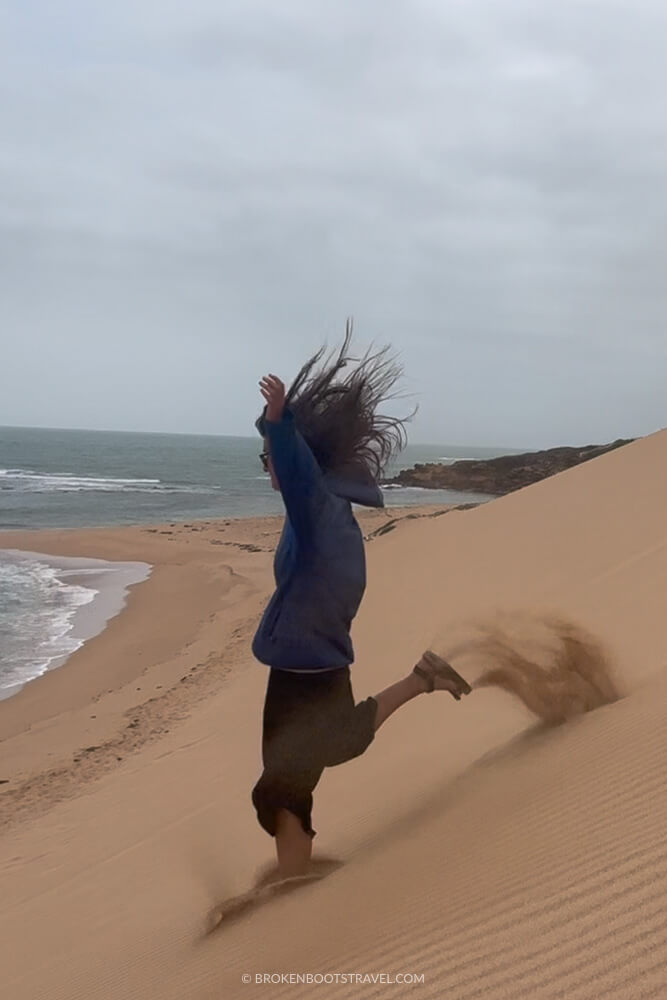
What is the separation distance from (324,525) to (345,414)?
434mm

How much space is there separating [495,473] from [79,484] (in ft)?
79.5

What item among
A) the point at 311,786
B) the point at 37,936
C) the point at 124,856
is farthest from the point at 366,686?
the point at 311,786

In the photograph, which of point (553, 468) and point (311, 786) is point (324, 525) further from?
point (553, 468)

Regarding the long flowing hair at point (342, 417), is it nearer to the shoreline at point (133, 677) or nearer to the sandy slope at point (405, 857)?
the sandy slope at point (405, 857)

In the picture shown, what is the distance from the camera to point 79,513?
3469cm

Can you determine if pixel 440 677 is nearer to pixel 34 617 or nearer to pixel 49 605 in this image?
pixel 34 617

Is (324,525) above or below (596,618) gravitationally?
above

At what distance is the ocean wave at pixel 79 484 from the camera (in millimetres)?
47219

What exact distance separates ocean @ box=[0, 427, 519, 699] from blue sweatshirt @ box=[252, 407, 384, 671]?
0.25 m

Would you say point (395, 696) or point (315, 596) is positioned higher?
point (315, 596)

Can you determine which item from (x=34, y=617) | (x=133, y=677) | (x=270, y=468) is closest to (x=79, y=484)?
(x=34, y=617)

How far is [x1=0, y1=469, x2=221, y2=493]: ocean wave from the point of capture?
47219 mm

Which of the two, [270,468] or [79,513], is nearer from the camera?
[270,468]

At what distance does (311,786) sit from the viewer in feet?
10.8
